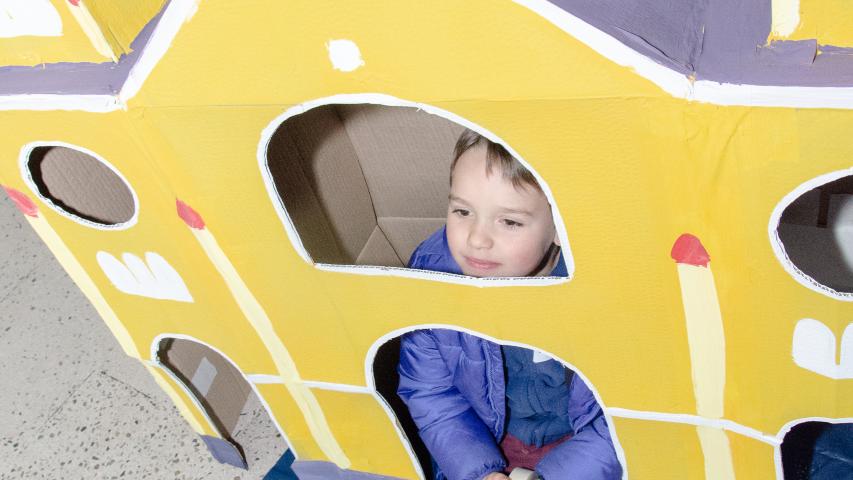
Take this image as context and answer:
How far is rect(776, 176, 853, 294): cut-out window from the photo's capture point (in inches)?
36.7

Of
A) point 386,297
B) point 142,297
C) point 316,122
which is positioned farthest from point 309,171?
point 386,297

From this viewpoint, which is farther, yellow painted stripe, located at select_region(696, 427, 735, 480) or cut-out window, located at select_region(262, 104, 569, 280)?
cut-out window, located at select_region(262, 104, 569, 280)

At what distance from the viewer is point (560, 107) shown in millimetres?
507

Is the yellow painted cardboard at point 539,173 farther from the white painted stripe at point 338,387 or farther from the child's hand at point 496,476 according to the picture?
the child's hand at point 496,476

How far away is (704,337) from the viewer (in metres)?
0.62

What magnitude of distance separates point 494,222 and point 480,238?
0.02 m

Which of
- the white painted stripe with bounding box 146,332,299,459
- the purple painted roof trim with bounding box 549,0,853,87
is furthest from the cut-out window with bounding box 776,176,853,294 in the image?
the white painted stripe with bounding box 146,332,299,459

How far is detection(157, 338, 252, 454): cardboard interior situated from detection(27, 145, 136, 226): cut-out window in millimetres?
187

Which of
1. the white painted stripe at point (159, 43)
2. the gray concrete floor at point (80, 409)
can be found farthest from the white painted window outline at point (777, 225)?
the gray concrete floor at point (80, 409)

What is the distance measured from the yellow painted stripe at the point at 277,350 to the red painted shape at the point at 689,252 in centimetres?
40

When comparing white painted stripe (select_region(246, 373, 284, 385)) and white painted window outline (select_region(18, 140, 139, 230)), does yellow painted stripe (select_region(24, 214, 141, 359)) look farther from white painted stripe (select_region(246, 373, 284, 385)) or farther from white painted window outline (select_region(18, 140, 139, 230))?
white painted stripe (select_region(246, 373, 284, 385))

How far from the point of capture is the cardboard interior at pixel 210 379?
3.53 feet

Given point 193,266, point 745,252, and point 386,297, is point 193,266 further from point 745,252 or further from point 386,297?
point 745,252

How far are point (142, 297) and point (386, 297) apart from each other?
0.30 meters
